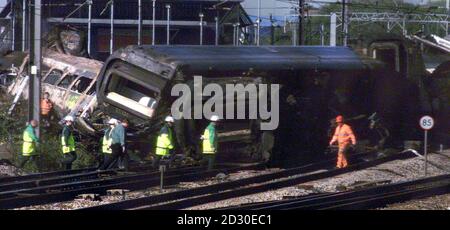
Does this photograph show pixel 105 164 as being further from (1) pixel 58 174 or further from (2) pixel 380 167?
(2) pixel 380 167

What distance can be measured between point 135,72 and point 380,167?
614cm

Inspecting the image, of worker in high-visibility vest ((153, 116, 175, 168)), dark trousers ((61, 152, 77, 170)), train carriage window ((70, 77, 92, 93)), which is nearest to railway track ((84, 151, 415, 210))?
worker in high-visibility vest ((153, 116, 175, 168))

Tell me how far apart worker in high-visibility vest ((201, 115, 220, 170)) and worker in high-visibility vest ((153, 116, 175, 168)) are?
0.73m

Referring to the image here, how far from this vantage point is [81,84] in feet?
78.3

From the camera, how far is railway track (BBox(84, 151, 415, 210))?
1294 centimetres

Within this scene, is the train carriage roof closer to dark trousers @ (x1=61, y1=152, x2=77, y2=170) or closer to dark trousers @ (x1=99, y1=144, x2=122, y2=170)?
dark trousers @ (x1=99, y1=144, x2=122, y2=170)

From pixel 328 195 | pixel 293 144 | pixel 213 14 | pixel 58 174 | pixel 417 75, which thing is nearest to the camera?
pixel 328 195

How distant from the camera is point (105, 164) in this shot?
18422mm

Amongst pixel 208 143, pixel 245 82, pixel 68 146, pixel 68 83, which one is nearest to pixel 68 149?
pixel 68 146

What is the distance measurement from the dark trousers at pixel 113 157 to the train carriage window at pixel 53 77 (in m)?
7.05

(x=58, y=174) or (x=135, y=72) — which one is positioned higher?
(x=135, y=72)

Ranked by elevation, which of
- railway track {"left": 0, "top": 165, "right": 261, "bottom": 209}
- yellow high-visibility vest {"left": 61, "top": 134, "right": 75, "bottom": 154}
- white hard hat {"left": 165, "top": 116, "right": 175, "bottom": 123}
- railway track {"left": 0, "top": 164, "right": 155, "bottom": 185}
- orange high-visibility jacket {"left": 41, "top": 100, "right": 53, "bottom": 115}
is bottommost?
railway track {"left": 0, "top": 164, "right": 155, "bottom": 185}

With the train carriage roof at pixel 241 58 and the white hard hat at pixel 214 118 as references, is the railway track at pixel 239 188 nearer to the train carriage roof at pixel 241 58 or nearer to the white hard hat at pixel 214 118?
the white hard hat at pixel 214 118

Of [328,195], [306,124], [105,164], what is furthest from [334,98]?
[328,195]
